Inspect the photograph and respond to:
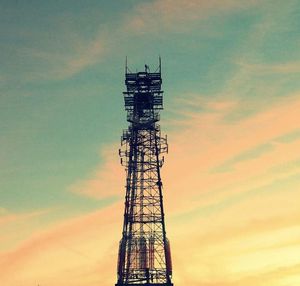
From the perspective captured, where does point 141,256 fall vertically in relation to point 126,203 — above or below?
below

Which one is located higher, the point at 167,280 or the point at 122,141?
the point at 122,141

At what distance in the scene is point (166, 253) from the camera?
345 ft

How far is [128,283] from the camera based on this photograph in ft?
341

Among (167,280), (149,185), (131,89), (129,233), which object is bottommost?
(167,280)

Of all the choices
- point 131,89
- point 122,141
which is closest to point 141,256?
point 122,141

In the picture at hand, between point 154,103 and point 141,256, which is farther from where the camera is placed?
point 154,103

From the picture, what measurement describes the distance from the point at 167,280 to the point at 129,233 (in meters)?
11.0

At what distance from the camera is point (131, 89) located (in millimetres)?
113438

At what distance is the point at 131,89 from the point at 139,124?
6925mm

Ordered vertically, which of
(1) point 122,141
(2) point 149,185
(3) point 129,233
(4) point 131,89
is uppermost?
(4) point 131,89

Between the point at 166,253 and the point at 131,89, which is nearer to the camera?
the point at 166,253

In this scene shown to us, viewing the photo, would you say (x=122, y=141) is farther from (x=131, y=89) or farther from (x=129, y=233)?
(x=129, y=233)

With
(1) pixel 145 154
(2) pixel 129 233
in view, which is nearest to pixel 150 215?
(2) pixel 129 233

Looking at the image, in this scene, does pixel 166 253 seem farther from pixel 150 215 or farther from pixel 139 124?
pixel 139 124
